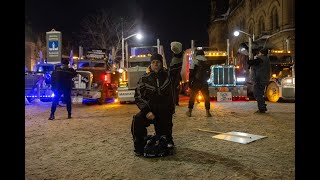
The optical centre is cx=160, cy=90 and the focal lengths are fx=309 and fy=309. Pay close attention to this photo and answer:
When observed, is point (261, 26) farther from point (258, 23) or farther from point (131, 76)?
point (131, 76)

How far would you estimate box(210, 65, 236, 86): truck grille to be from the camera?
690 inches

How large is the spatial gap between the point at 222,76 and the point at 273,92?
288cm

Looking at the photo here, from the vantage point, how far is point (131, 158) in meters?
5.11

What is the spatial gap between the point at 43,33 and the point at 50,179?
174 feet

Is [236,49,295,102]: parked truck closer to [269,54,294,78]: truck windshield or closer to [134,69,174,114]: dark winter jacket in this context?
[269,54,294,78]: truck windshield

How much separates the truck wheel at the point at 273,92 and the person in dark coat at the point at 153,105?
40.7 feet

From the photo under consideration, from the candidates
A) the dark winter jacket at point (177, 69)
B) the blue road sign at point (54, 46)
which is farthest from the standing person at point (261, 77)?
the blue road sign at point (54, 46)

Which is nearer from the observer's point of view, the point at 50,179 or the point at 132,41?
the point at 50,179

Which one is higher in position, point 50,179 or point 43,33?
point 43,33

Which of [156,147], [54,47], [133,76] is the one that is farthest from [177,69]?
[54,47]

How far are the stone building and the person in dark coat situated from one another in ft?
48.1

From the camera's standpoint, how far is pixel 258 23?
47.1 meters
